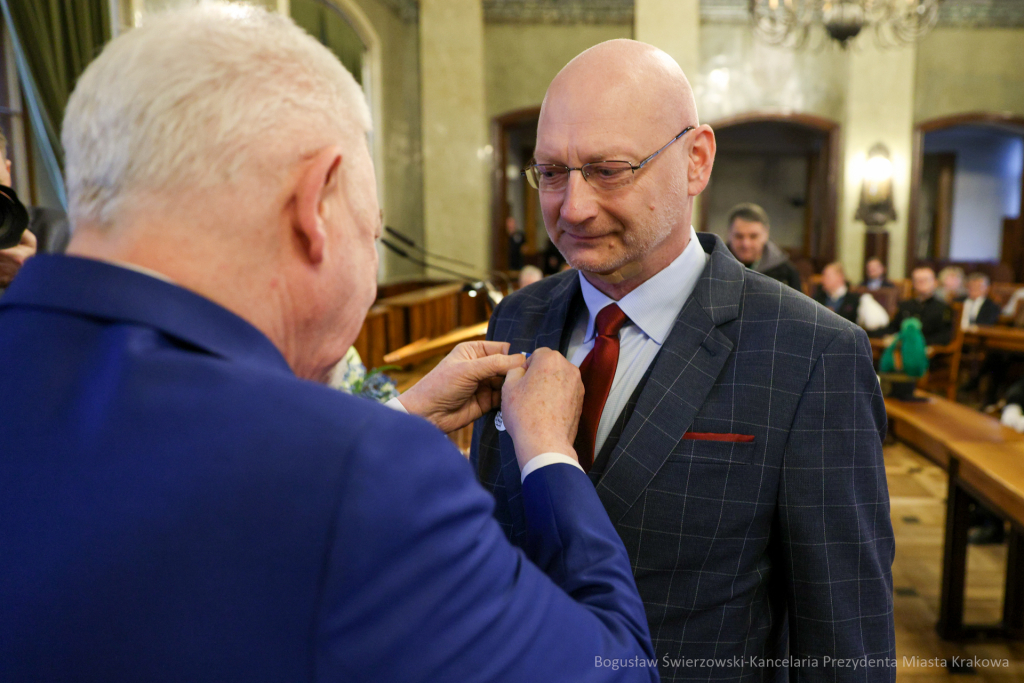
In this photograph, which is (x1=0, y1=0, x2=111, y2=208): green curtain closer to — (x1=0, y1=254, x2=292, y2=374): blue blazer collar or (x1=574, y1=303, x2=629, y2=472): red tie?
(x1=574, y1=303, x2=629, y2=472): red tie

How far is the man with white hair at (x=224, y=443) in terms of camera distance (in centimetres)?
57

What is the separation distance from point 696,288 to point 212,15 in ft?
2.90

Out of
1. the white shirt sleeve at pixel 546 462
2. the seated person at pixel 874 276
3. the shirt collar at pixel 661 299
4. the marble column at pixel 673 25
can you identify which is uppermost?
the marble column at pixel 673 25

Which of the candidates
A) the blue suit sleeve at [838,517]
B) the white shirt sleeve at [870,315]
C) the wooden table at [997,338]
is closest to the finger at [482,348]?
the blue suit sleeve at [838,517]

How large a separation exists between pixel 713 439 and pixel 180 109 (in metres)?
0.87

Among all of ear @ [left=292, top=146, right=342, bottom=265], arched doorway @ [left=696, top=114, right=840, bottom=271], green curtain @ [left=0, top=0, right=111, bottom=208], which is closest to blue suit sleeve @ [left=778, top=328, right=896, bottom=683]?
ear @ [left=292, top=146, right=342, bottom=265]

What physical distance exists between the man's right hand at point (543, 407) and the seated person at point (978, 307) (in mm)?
8383

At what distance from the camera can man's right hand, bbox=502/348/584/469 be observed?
0.96 meters

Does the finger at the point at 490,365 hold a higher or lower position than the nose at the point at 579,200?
lower

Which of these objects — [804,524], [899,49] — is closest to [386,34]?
[899,49]

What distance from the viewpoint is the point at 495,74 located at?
1062 cm

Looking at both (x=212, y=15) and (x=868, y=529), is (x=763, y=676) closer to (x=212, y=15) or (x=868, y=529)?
(x=868, y=529)

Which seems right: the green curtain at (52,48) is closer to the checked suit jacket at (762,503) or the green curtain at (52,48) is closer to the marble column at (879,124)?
the checked suit jacket at (762,503)

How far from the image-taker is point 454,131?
10.4 meters
